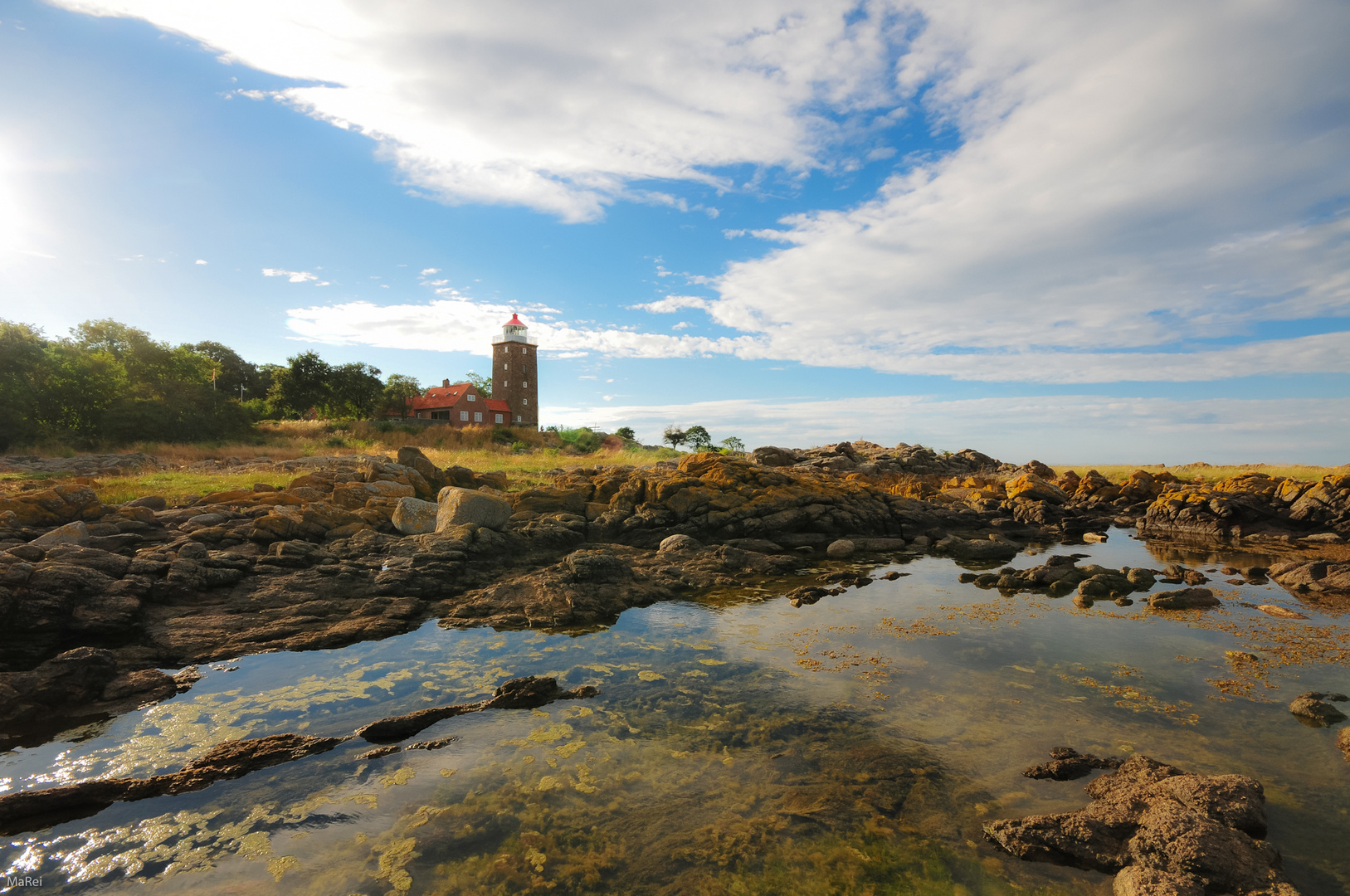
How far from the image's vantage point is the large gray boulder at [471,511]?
1541cm

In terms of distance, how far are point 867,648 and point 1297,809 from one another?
16.8 ft

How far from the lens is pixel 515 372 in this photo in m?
59.6

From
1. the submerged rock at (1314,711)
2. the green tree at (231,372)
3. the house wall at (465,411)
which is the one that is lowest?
the submerged rock at (1314,711)

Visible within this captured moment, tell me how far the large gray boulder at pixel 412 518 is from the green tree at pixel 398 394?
48.4 meters

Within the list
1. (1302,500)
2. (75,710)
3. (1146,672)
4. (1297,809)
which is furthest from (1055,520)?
(75,710)

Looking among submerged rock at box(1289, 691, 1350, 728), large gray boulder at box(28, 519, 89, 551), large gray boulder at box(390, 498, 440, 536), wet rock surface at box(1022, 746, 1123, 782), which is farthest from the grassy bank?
submerged rock at box(1289, 691, 1350, 728)

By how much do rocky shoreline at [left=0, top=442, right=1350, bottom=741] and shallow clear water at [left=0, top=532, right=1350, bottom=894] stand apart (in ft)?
3.63

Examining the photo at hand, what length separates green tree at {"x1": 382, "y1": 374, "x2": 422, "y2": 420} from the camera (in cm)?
6186

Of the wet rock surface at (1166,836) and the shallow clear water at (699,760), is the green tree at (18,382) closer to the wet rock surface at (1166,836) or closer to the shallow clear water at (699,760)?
the shallow clear water at (699,760)

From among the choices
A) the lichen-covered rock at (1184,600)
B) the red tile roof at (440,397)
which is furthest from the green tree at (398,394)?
the lichen-covered rock at (1184,600)

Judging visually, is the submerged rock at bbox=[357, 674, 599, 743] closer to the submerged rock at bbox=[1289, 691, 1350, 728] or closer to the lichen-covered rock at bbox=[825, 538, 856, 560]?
the submerged rock at bbox=[1289, 691, 1350, 728]

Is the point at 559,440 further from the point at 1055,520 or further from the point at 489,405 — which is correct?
the point at 1055,520

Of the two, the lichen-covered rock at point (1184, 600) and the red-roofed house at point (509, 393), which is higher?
the red-roofed house at point (509, 393)

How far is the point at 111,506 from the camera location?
13.6m
